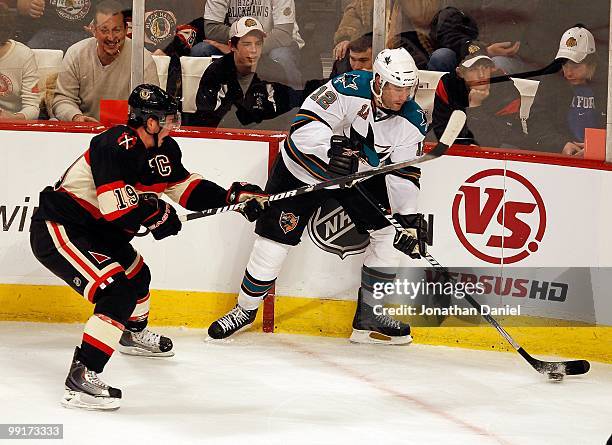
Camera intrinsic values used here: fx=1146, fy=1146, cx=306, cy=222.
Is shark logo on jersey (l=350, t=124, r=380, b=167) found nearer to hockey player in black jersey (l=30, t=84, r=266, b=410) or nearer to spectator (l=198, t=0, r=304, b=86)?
spectator (l=198, t=0, r=304, b=86)

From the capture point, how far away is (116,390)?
12.0 feet

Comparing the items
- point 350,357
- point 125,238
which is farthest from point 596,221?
point 125,238

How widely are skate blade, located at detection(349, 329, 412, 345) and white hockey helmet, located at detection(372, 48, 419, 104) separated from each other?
3.34 feet

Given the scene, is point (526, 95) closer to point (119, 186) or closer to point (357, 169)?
point (357, 169)

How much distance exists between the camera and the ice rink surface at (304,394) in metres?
3.49

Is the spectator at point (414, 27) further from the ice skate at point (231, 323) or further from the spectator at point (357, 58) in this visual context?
the ice skate at point (231, 323)

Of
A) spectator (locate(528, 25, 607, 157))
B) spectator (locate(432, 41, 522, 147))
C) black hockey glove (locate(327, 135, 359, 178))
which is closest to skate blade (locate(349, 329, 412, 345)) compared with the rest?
black hockey glove (locate(327, 135, 359, 178))

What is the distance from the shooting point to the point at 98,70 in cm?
499

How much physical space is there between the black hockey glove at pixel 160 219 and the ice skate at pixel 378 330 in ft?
3.57

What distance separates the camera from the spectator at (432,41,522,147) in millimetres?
4723

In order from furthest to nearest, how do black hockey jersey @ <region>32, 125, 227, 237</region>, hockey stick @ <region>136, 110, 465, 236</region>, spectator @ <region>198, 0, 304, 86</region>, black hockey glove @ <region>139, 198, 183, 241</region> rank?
spectator @ <region>198, 0, 304, 86</region>
hockey stick @ <region>136, 110, 465, 236</region>
black hockey glove @ <region>139, 198, 183, 241</region>
black hockey jersey @ <region>32, 125, 227, 237</region>

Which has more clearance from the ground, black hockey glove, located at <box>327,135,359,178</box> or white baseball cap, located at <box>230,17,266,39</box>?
white baseball cap, located at <box>230,17,266,39</box>

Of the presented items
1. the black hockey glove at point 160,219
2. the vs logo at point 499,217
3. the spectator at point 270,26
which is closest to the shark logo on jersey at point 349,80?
the spectator at point 270,26

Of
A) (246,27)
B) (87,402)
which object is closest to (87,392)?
(87,402)
